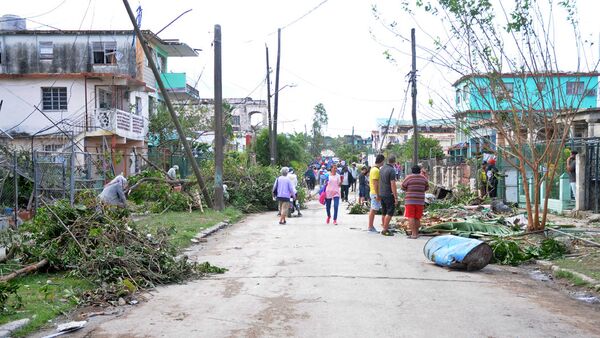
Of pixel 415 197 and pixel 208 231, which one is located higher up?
pixel 415 197

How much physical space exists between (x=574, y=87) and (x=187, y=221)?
1012cm

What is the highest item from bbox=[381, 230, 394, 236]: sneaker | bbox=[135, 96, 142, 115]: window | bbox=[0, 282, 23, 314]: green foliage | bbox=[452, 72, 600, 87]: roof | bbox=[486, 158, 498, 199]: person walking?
bbox=[135, 96, 142, 115]: window

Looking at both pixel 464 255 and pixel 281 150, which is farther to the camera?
pixel 281 150

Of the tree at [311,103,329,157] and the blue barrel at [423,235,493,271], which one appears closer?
the blue barrel at [423,235,493,271]

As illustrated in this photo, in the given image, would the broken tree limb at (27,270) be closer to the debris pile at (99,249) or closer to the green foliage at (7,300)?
the debris pile at (99,249)

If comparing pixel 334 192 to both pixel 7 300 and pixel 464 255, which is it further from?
pixel 7 300

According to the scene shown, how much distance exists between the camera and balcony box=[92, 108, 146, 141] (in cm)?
3156

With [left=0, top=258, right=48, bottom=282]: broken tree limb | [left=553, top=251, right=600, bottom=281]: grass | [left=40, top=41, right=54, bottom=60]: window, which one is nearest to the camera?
[left=0, top=258, right=48, bottom=282]: broken tree limb

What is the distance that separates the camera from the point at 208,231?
50.9 ft

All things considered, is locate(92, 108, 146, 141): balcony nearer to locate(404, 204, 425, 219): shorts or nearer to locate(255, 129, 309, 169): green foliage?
locate(255, 129, 309, 169): green foliage

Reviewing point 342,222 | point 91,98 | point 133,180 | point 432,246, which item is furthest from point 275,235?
point 91,98

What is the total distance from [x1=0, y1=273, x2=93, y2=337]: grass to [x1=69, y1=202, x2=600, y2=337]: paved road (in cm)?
61

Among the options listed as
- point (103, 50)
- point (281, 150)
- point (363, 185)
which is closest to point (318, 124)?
point (281, 150)

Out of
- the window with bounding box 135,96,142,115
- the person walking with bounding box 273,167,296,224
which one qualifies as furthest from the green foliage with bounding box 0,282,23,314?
the window with bounding box 135,96,142,115
